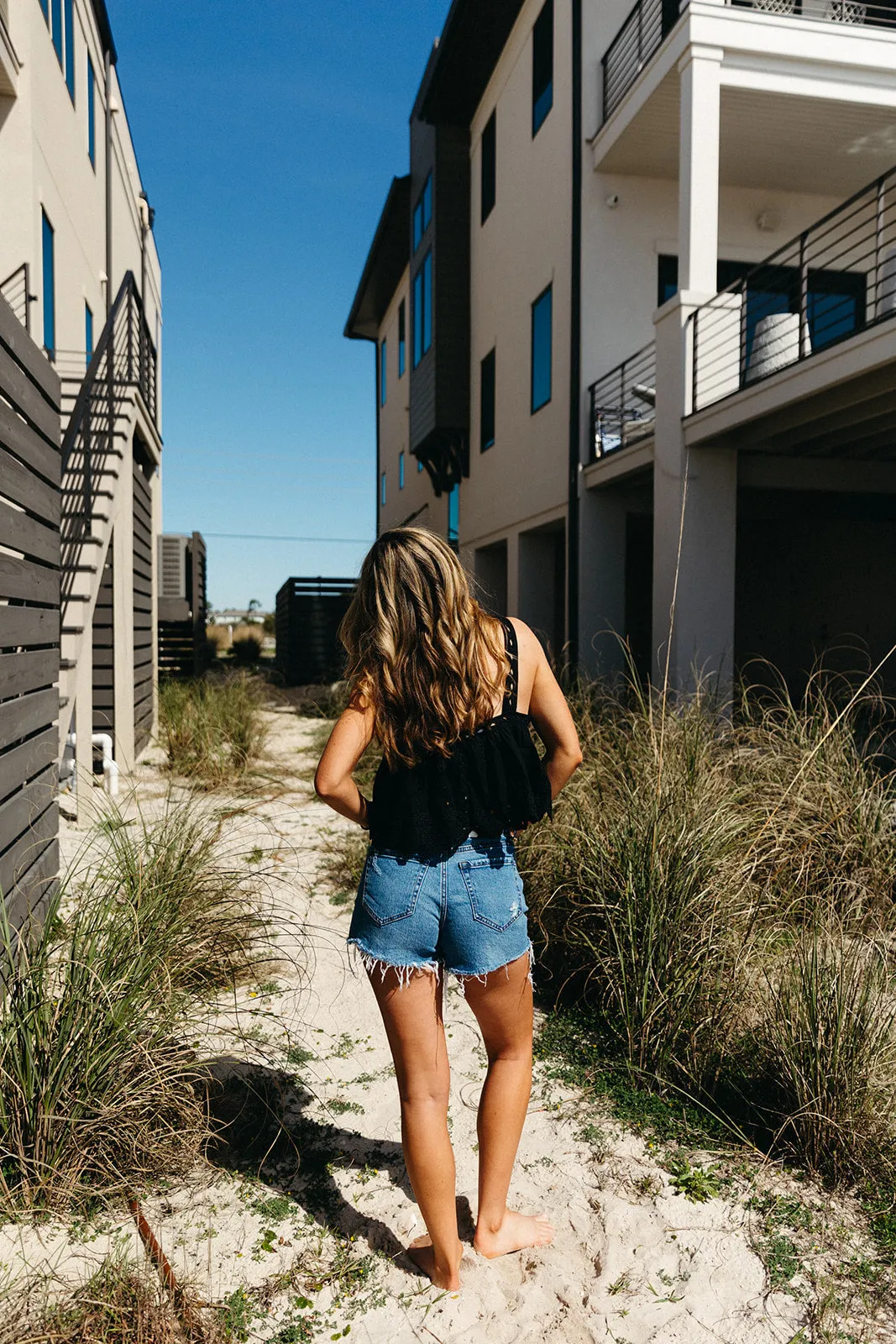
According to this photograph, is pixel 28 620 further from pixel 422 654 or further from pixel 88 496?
pixel 88 496

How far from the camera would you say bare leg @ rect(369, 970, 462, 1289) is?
2.07 meters

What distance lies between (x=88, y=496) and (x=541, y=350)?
6.67 metres

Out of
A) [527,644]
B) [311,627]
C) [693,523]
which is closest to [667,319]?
[693,523]

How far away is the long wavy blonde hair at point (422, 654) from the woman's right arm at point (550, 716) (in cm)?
11

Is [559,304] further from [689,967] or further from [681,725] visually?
[689,967]

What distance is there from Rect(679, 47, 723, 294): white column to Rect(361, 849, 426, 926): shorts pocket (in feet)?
24.5

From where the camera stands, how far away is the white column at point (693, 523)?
8.05 meters

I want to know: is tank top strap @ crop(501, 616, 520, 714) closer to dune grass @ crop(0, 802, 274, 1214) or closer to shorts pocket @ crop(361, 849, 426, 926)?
shorts pocket @ crop(361, 849, 426, 926)

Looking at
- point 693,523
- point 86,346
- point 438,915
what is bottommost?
point 438,915

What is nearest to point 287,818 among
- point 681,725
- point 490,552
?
point 681,725

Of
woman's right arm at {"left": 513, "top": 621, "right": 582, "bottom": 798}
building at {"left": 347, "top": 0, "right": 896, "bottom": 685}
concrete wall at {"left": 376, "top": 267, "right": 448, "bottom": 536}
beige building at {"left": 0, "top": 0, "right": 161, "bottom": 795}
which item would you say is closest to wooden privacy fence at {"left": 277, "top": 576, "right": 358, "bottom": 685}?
concrete wall at {"left": 376, "top": 267, "right": 448, "bottom": 536}

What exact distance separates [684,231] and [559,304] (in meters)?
2.69

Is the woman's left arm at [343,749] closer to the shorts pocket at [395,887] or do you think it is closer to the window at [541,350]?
the shorts pocket at [395,887]

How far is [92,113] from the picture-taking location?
38.8ft
